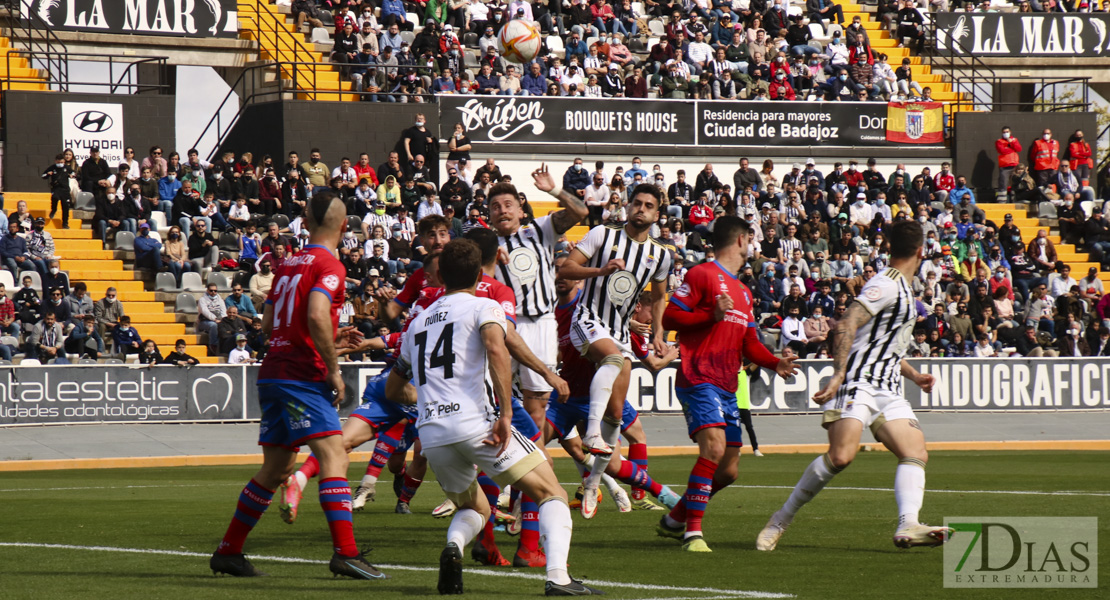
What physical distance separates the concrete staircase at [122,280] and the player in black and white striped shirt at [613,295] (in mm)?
16200

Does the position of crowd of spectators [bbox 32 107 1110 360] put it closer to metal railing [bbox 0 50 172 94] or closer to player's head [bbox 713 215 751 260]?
metal railing [bbox 0 50 172 94]

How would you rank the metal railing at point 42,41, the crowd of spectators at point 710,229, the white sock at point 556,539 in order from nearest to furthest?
the white sock at point 556,539
the crowd of spectators at point 710,229
the metal railing at point 42,41

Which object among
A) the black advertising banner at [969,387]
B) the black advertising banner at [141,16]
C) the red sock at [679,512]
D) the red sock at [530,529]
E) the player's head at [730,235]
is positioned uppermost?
the black advertising banner at [141,16]

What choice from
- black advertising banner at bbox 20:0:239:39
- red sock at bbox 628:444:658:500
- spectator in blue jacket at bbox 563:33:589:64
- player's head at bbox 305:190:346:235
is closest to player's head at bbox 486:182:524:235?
player's head at bbox 305:190:346:235

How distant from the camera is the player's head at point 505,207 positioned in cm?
1033

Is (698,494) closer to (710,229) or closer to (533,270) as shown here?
(533,270)

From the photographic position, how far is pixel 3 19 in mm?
32750

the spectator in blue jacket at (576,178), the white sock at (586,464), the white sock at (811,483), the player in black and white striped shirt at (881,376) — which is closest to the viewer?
the player in black and white striped shirt at (881,376)

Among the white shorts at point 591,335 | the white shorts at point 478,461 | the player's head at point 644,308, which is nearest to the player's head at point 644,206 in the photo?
the white shorts at point 591,335

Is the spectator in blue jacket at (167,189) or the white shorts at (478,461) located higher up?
the spectator in blue jacket at (167,189)

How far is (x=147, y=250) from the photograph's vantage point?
27.9 m

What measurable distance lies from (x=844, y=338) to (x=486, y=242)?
7.90 feet

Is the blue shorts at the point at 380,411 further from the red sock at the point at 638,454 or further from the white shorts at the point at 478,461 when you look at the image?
the white shorts at the point at 478,461

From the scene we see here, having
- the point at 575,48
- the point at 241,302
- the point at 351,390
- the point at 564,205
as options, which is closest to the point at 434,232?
the point at 564,205
